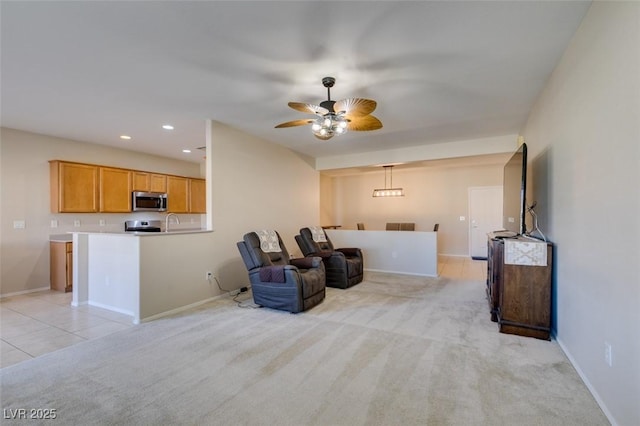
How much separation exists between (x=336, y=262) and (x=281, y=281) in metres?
1.45

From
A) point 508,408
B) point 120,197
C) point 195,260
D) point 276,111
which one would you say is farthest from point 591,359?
point 120,197

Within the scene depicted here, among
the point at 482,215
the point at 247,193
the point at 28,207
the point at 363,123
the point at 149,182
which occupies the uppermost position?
the point at 363,123

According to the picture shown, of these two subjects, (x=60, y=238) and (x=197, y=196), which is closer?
(x=60, y=238)

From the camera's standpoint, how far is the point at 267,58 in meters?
2.58

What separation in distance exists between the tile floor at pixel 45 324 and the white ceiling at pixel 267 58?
102 inches

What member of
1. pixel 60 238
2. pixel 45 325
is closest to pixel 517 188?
pixel 45 325

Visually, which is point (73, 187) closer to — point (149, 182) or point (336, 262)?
point (149, 182)

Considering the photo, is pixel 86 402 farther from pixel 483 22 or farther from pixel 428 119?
pixel 428 119

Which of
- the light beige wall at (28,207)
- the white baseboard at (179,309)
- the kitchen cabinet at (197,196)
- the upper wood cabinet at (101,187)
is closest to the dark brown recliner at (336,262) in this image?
the white baseboard at (179,309)

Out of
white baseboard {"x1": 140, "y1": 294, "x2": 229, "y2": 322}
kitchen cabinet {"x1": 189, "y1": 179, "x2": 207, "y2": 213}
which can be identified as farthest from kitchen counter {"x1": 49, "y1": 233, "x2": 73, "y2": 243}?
white baseboard {"x1": 140, "y1": 294, "x2": 229, "y2": 322}

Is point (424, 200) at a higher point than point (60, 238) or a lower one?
higher

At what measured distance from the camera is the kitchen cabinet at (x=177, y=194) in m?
6.52

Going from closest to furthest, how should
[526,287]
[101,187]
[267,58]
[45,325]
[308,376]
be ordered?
1. [308,376]
2. [267,58]
3. [526,287]
4. [45,325]
5. [101,187]

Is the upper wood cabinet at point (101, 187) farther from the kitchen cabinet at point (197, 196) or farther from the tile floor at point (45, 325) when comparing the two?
the tile floor at point (45, 325)
